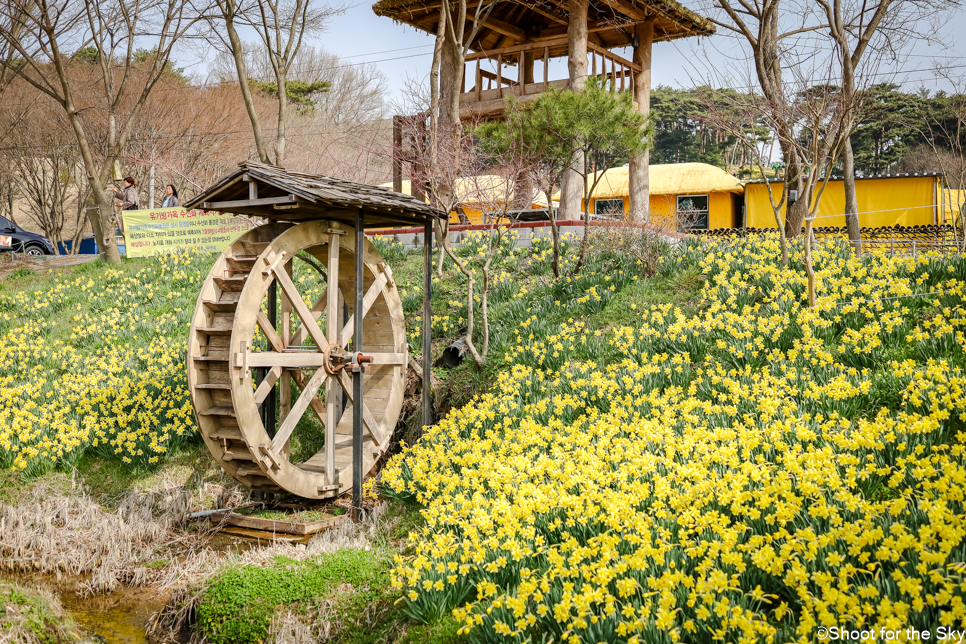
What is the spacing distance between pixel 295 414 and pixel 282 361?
0.49 meters

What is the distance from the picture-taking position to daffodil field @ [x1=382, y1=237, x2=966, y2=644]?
118 inches

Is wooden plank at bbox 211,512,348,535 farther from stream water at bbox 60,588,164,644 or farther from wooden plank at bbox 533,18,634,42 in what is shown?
wooden plank at bbox 533,18,634,42

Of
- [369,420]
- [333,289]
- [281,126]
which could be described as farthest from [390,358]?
[281,126]

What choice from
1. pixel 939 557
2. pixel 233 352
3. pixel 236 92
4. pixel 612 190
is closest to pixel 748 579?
pixel 939 557

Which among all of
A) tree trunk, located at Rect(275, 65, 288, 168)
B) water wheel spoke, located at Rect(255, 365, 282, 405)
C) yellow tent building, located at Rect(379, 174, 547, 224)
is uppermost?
tree trunk, located at Rect(275, 65, 288, 168)

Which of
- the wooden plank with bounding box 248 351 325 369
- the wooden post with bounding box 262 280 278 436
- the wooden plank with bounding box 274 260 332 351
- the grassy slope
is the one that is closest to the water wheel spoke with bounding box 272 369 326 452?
the wooden plank with bounding box 248 351 325 369

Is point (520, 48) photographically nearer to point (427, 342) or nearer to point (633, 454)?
point (427, 342)

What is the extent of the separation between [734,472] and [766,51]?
361 inches

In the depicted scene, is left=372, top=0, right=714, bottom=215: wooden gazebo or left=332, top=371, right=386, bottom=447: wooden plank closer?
left=332, top=371, right=386, bottom=447: wooden plank

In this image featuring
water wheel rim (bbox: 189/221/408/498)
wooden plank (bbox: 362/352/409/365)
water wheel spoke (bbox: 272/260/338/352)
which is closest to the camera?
water wheel rim (bbox: 189/221/408/498)

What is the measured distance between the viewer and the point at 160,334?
9453 millimetres

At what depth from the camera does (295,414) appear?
20.0 feet

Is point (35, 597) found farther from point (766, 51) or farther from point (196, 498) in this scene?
point (766, 51)

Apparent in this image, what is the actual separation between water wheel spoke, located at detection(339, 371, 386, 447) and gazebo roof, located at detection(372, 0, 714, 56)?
837 cm
